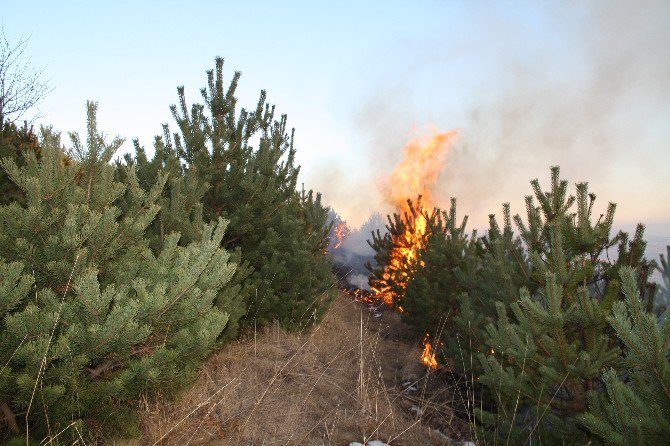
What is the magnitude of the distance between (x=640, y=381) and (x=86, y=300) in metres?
3.01

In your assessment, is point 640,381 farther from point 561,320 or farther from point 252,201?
point 252,201

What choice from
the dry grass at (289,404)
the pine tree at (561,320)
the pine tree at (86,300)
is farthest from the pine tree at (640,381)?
the pine tree at (86,300)

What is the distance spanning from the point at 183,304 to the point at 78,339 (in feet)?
2.01

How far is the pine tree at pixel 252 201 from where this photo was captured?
700 cm

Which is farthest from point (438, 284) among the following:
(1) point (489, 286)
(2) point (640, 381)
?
(2) point (640, 381)

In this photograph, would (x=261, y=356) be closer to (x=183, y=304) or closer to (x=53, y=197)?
(x=183, y=304)

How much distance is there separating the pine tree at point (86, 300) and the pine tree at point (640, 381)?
2.33 meters

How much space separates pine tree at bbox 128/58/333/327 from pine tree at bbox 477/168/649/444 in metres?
3.80

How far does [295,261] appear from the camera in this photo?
7.54 meters

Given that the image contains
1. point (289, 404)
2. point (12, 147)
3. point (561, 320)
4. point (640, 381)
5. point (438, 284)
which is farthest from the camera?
point (438, 284)

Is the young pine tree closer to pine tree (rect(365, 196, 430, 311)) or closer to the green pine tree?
pine tree (rect(365, 196, 430, 311))

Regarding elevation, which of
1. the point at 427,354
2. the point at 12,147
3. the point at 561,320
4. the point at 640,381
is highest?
the point at 12,147

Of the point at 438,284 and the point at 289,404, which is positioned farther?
the point at 438,284

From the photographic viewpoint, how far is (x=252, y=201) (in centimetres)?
732
